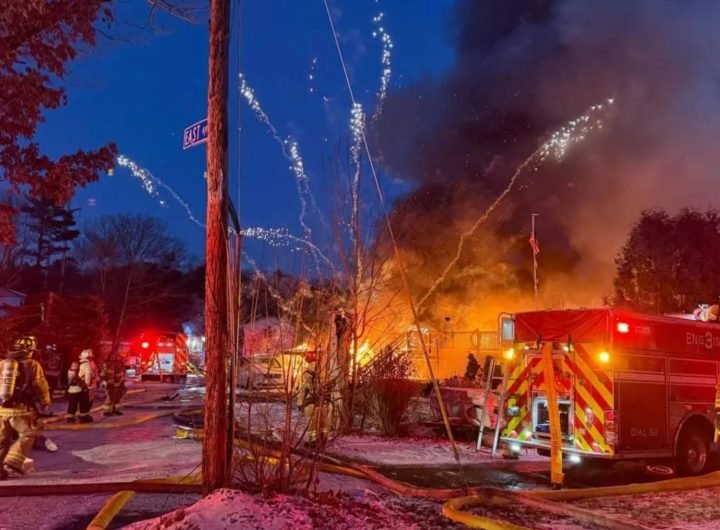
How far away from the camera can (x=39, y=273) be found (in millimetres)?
46594

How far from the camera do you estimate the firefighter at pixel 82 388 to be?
13.7 metres

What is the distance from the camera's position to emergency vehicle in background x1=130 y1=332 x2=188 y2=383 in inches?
1348

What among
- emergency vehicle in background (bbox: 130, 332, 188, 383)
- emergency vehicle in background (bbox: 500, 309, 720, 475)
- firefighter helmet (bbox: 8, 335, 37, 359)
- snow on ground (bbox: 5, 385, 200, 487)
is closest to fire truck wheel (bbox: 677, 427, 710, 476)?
emergency vehicle in background (bbox: 500, 309, 720, 475)

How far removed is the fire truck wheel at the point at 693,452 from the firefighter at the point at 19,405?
28.3 ft

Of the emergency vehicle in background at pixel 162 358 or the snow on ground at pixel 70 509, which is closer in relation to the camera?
the snow on ground at pixel 70 509

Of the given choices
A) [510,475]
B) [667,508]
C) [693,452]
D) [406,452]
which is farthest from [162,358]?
[667,508]

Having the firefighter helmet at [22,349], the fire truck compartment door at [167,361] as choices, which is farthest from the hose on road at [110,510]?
the fire truck compartment door at [167,361]

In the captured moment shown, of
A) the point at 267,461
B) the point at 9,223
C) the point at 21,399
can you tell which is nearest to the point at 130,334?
the point at 9,223

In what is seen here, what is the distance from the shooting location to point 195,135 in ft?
20.1

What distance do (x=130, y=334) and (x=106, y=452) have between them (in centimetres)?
3627

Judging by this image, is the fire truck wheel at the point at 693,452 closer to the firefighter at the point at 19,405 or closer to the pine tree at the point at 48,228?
the firefighter at the point at 19,405

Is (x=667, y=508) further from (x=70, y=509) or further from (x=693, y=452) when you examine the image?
(x=70, y=509)

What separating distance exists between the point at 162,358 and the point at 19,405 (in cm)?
2830

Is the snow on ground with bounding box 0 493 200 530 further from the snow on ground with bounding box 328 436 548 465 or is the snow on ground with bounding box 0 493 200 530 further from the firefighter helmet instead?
the snow on ground with bounding box 328 436 548 465
